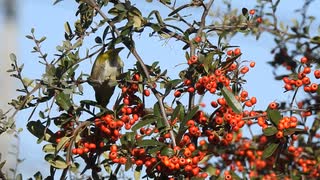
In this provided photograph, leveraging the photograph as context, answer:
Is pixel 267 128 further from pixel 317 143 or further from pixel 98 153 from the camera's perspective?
pixel 98 153

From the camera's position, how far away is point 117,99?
5.96 feet

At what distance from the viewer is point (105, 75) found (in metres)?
1.86

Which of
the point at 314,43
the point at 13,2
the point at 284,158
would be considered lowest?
the point at 284,158

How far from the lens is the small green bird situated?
5.98 feet

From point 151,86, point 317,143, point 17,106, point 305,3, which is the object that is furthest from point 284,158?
point 17,106

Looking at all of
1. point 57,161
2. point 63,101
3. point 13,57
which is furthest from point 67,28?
point 57,161

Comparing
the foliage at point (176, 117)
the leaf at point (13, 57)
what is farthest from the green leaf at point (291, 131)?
the leaf at point (13, 57)

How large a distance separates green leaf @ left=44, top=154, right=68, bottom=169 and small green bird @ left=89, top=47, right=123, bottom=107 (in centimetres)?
20

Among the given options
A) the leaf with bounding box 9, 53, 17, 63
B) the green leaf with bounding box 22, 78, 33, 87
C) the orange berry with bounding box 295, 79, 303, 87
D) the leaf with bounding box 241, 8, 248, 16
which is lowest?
the orange berry with bounding box 295, 79, 303, 87

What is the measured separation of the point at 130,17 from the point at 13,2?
0.48 metres

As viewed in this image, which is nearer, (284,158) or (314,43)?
(284,158)

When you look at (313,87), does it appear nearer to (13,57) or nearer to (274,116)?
(274,116)

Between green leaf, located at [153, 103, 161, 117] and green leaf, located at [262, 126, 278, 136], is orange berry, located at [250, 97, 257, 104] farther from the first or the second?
green leaf, located at [153, 103, 161, 117]

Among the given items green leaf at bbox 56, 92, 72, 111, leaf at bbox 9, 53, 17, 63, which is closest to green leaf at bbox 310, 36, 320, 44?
green leaf at bbox 56, 92, 72, 111
